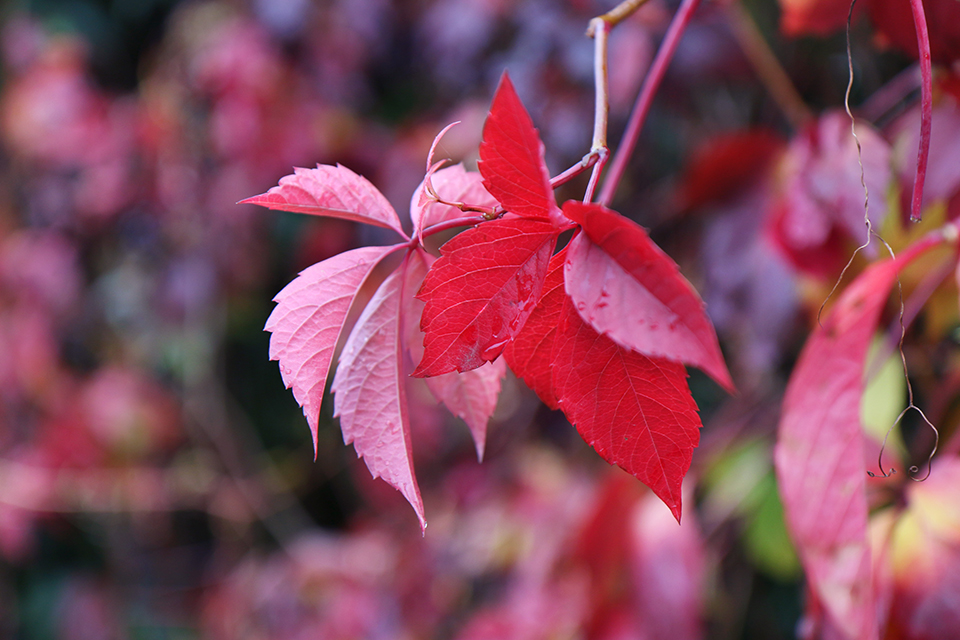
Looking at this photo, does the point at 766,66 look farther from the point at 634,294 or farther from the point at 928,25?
the point at 634,294

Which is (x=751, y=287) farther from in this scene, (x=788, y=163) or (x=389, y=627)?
(x=389, y=627)

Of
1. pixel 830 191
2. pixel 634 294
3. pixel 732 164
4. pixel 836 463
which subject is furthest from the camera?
pixel 732 164

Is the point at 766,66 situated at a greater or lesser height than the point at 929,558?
greater

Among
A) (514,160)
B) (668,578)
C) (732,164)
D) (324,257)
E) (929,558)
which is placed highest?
(514,160)

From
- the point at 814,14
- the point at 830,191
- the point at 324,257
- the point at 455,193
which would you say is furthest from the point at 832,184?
the point at 324,257

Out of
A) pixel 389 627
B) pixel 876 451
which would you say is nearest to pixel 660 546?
pixel 876 451

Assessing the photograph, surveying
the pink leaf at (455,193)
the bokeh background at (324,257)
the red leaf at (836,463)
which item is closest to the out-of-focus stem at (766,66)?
the bokeh background at (324,257)
